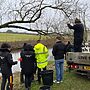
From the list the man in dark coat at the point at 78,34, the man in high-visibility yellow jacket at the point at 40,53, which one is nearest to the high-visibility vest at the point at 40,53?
the man in high-visibility yellow jacket at the point at 40,53

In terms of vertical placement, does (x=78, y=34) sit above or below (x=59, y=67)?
above

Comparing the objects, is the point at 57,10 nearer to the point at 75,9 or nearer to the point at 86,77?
the point at 75,9

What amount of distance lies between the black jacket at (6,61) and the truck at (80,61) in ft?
8.83

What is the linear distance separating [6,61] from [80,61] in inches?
113

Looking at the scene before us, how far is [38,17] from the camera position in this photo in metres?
18.8

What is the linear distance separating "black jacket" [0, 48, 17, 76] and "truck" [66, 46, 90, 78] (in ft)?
8.83

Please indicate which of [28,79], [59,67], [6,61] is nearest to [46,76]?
[28,79]

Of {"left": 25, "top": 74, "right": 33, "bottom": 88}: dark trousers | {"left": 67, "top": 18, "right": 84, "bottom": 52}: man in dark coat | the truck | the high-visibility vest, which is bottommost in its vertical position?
{"left": 25, "top": 74, "right": 33, "bottom": 88}: dark trousers

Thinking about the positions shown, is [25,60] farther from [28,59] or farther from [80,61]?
[80,61]

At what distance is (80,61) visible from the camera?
404 inches

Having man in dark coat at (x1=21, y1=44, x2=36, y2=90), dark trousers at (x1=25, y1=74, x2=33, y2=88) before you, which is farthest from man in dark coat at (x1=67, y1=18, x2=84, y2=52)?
dark trousers at (x1=25, y1=74, x2=33, y2=88)

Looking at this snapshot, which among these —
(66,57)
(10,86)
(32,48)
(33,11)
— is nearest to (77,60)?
(66,57)

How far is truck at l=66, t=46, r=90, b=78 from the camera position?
9.99 m

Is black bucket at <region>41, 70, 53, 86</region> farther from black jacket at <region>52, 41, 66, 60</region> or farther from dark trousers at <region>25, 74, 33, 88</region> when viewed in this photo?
black jacket at <region>52, 41, 66, 60</region>
